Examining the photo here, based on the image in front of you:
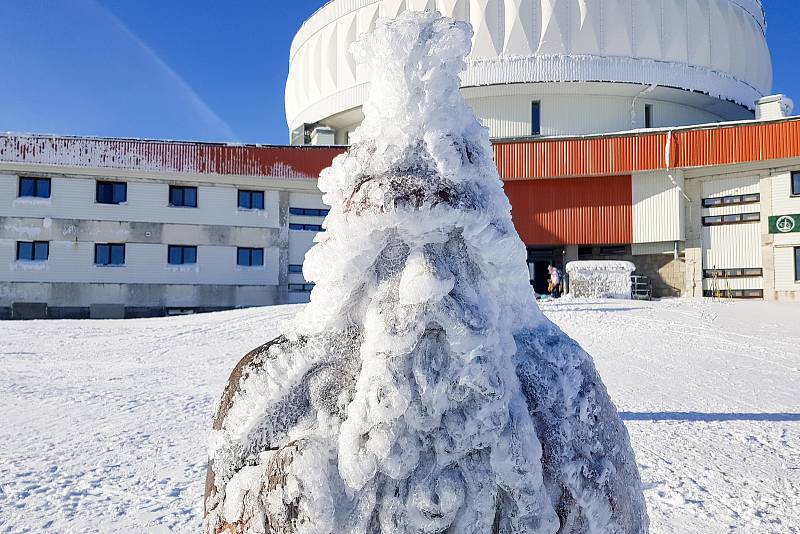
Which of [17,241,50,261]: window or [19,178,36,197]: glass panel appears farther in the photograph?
[19,178,36,197]: glass panel

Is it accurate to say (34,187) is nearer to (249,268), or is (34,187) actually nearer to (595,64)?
(249,268)

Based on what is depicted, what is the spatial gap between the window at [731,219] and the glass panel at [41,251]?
24.8 m

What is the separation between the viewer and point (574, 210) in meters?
21.8

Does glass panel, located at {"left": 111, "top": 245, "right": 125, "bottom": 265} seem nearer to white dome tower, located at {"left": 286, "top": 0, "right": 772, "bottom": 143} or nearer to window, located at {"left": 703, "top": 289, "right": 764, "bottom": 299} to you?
white dome tower, located at {"left": 286, "top": 0, "right": 772, "bottom": 143}

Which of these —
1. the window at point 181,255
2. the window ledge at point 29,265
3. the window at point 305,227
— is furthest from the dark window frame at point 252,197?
the window ledge at point 29,265

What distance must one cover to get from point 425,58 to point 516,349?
0.83 meters

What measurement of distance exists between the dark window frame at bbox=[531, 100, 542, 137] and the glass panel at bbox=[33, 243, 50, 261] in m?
20.0

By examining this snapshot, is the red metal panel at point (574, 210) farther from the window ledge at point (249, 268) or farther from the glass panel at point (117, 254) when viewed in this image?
the glass panel at point (117, 254)

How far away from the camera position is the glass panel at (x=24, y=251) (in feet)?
68.8

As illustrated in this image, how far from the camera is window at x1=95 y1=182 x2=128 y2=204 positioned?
21.8m

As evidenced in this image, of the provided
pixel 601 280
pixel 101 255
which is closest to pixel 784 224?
pixel 601 280

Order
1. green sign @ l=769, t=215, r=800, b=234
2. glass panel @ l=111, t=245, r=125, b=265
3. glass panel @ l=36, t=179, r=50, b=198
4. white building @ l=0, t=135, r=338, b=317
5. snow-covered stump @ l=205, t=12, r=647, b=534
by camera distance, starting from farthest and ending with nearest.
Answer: glass panel @ l=111, t=245, r=125, b=265
glass panel @ l=36, t=179, r=50, b=198
white building @ l=0, t=135, r=338, b=317
green sign @ l=769, t=215, r=800, b=234
snow-covered stump @ l=205, t=12, r=647, b=534

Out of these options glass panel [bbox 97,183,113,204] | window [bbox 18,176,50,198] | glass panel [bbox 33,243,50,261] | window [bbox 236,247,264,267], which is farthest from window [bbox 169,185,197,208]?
glass panel [bbox 33,243,50,261]

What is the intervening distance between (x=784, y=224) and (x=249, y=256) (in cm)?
1981
